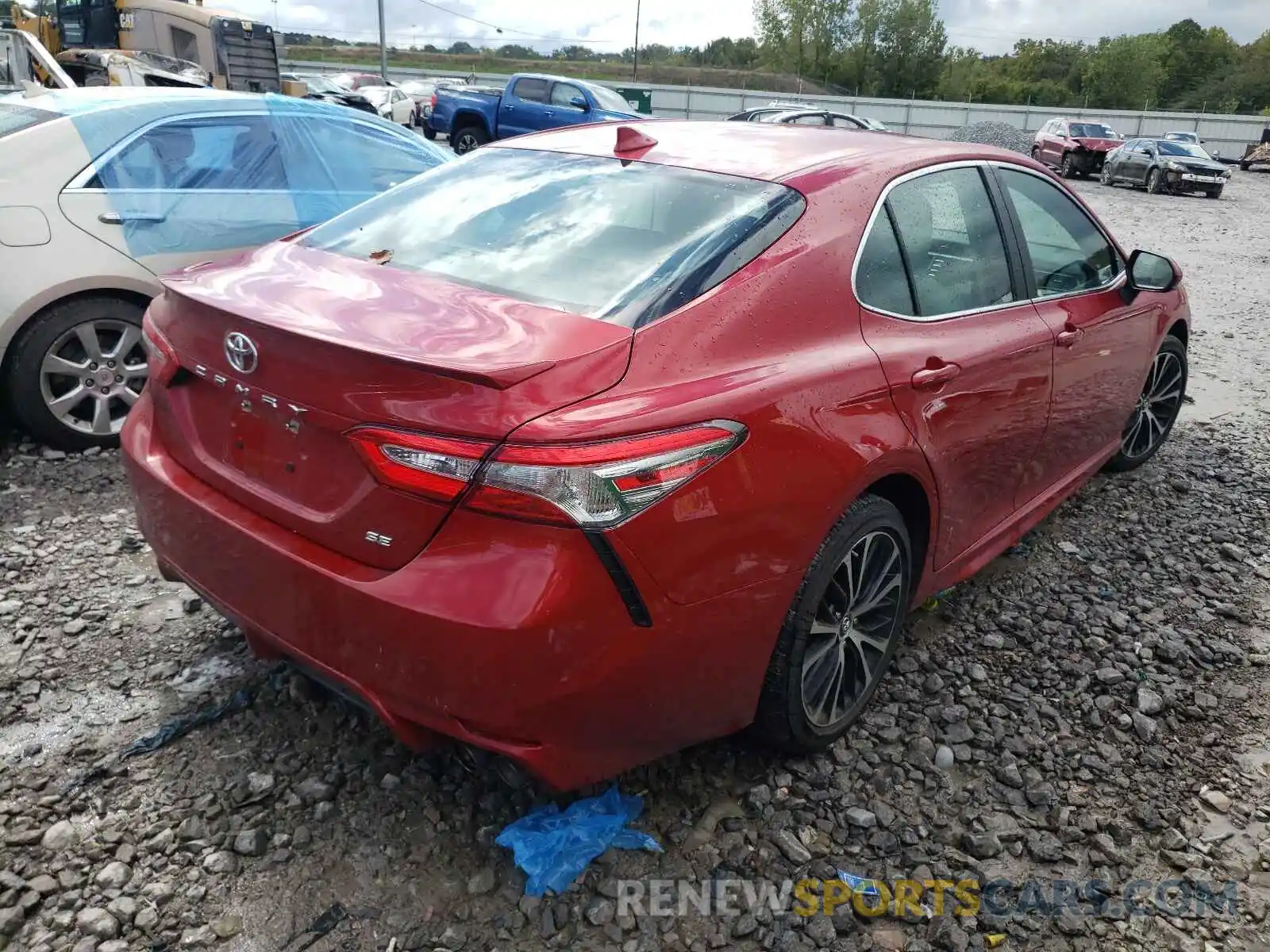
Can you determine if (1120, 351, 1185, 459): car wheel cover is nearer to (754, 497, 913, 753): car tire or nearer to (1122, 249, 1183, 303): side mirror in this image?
(1122, 249, 1183, 303): side mirror

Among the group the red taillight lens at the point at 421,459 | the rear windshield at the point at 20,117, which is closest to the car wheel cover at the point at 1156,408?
the red taillight lens at the point at 421,459

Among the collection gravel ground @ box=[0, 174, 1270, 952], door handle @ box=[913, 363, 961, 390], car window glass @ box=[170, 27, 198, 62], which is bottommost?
gravel ground @ box=[0, 174, 1270, 952]

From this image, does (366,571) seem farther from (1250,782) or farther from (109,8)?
(109,8)

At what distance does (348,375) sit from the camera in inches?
78.5

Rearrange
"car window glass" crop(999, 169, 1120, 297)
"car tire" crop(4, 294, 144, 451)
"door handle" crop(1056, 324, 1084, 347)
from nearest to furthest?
"door handle" crop(1056, 324, 1084, 347), "car window glass" crop(999, 169, 1120, 297), "car tire" crop(4, 294, 144, 451)

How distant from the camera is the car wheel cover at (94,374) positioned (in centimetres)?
443

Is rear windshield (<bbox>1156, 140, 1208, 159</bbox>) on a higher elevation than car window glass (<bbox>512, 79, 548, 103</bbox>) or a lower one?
lower

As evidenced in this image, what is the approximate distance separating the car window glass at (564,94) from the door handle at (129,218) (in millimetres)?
15011

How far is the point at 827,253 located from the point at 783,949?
1645 mm

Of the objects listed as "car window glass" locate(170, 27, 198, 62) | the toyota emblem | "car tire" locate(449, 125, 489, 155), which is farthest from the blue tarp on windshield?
"car window glass" locate(170, 27, 198, 62)

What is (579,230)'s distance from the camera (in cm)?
259

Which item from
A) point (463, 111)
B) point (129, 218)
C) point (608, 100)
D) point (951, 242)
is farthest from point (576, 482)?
point (463, 111)

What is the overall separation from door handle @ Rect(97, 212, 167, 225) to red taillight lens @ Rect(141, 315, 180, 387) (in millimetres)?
2277

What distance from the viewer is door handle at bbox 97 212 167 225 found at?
4.48 m
